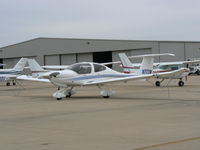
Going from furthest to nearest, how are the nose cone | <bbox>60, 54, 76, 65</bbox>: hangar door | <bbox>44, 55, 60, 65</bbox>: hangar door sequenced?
<bbox>44, 55, 60, 65</bbox>: hangar door
<bbox>60, 54, 76, 65</bbox>: hangar door
the nose cone

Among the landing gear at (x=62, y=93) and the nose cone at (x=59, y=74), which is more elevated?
the nose cone at (x=59, y=74)

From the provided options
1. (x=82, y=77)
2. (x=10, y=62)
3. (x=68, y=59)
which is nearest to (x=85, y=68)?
(x=82, y=77)

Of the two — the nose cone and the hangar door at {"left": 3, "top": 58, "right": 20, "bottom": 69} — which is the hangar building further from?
the nose cone

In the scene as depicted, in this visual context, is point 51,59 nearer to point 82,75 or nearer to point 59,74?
point 82,75

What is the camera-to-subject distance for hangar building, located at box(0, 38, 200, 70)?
69250 mm

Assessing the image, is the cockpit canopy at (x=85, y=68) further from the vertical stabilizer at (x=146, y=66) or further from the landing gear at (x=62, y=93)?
the vertical stabilizer at (x=146, y=66)

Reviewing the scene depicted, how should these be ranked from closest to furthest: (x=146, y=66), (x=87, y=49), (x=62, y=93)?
1. (x=62, y=93)
2. (x=146, y=66)
3. (x=87, y=49)

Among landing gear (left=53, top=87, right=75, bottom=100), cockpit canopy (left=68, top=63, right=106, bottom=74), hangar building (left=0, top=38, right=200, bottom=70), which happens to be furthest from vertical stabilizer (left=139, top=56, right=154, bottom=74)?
hangar building (left=0, top=38, right=200, bottom=70)

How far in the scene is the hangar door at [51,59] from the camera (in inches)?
3064

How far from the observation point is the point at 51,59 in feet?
258

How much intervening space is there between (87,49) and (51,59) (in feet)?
26.6

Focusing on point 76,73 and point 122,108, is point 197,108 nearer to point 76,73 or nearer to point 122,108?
point 122,108

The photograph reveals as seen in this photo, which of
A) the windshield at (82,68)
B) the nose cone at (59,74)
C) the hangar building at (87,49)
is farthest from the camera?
the hangar building at (87,49)

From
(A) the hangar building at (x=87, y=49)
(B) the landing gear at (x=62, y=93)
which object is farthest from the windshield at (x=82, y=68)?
(A) the hangar building at (x=87, y=49)
